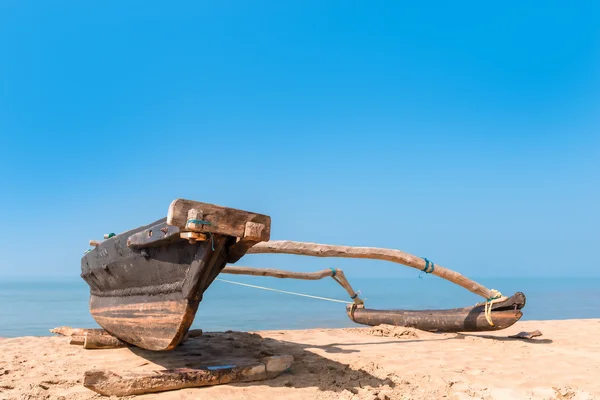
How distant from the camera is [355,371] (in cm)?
468

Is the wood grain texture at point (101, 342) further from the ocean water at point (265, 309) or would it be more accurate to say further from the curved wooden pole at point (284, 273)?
the ocean water at point (265, 309)

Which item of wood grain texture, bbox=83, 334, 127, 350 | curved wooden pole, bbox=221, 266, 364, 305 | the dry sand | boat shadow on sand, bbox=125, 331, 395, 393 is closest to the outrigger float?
wood grain texture, bbox=83, 334, 127, 350

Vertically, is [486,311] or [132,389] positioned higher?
[486,311]

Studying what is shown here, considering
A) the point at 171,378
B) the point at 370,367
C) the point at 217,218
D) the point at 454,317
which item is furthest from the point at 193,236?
the point at 454,317

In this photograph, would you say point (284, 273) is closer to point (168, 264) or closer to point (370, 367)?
point (370, 367)

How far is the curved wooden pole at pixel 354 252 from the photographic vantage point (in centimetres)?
626

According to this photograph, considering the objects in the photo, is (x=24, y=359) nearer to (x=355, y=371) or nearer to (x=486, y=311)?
(x=355, y=371)

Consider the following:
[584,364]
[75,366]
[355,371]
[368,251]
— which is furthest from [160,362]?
[584,364]

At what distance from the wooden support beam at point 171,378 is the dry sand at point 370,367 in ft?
0.27

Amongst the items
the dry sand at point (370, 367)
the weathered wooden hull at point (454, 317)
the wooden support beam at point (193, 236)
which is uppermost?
the wooden support beam at point (193, 236)

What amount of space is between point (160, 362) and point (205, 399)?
1385mm

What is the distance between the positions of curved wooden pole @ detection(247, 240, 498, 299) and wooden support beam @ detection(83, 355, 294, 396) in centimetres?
207

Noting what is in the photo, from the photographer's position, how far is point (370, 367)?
4.89 m

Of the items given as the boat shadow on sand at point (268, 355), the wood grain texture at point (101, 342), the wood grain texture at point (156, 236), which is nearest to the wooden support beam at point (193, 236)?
the wood grain texture at point (156, 236)
